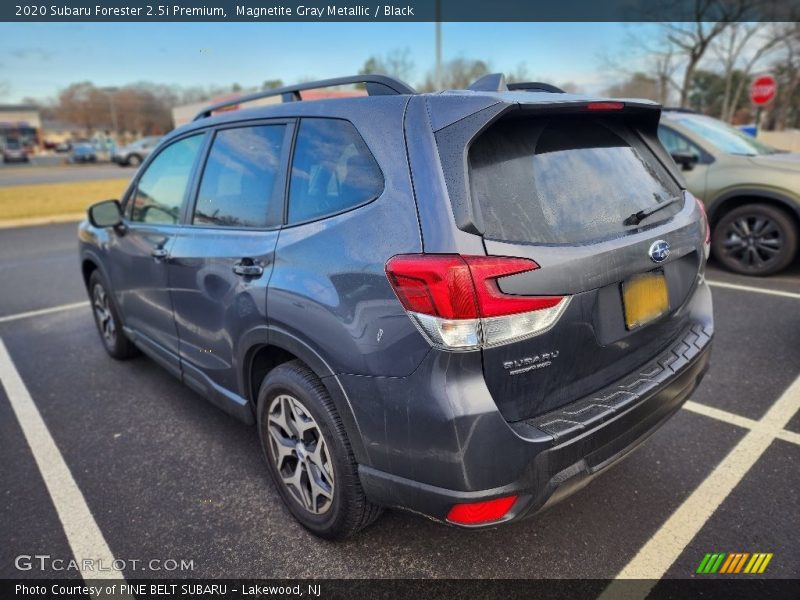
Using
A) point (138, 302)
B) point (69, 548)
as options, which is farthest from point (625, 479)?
point (138, 302)

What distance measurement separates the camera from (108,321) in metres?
4.41

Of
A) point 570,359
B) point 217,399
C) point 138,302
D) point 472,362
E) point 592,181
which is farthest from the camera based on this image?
point 138,302

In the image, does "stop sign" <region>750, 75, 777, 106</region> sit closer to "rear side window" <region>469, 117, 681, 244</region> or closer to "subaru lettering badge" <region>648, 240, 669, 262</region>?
"rear side window" <region>469, 117, 681, 244</region>

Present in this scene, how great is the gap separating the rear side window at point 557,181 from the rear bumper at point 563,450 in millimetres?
607

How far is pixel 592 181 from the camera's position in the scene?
2.12 metres

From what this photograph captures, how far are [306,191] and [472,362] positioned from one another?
42.0 inches

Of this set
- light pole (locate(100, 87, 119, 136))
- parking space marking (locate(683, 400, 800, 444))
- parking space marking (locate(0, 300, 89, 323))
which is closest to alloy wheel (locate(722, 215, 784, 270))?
parking space marking (locate(683, 400, 800, 444))

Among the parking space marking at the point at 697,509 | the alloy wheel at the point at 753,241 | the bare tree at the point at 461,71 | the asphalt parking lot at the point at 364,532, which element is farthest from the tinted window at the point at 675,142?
the bare tree at the point at 461,71

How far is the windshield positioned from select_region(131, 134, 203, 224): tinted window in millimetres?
6028

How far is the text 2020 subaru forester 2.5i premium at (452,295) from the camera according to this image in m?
1.73

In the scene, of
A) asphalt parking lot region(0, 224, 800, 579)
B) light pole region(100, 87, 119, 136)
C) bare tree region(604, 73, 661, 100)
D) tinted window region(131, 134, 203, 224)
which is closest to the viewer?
asphalt parking lot region(0, 224, 800, 579)

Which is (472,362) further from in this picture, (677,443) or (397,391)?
(677,443)

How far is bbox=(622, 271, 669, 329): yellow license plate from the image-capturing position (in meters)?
2.03

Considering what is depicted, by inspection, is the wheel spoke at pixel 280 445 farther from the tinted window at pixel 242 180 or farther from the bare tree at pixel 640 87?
the bare tree at pixel 640 87
